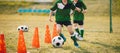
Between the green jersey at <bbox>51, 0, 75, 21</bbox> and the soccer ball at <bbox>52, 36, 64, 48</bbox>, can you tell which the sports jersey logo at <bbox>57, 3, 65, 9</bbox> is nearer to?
the green jersey at <bbox>51, 0, 75, 21</bbox>

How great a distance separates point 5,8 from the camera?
41.6 meters

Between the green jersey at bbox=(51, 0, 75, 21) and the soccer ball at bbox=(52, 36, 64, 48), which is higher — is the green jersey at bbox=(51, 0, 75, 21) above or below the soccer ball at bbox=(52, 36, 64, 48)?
above

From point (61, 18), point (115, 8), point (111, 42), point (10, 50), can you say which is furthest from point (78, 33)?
point (115, 8)

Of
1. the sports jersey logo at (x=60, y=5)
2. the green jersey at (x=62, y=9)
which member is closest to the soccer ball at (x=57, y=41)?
the green jersey at (x=62, y=9)

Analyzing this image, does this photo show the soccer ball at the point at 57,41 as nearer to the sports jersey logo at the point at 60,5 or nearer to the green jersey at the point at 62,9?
the green jersey at the point at 62,9

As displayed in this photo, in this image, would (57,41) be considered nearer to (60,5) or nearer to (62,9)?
(62,9)

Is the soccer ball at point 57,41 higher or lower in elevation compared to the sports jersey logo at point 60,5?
lower

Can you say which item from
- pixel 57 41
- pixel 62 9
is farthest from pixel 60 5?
pixel 57 41

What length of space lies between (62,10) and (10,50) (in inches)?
97.2

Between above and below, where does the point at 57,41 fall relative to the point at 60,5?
below

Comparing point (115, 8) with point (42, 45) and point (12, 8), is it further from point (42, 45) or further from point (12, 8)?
point (42, 45)

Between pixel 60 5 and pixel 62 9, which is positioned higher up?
pixel 60 5

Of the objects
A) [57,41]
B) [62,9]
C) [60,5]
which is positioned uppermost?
[60,5]

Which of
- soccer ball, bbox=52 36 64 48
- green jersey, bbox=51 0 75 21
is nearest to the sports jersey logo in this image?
green jersey, bbox=51 0 75 21
